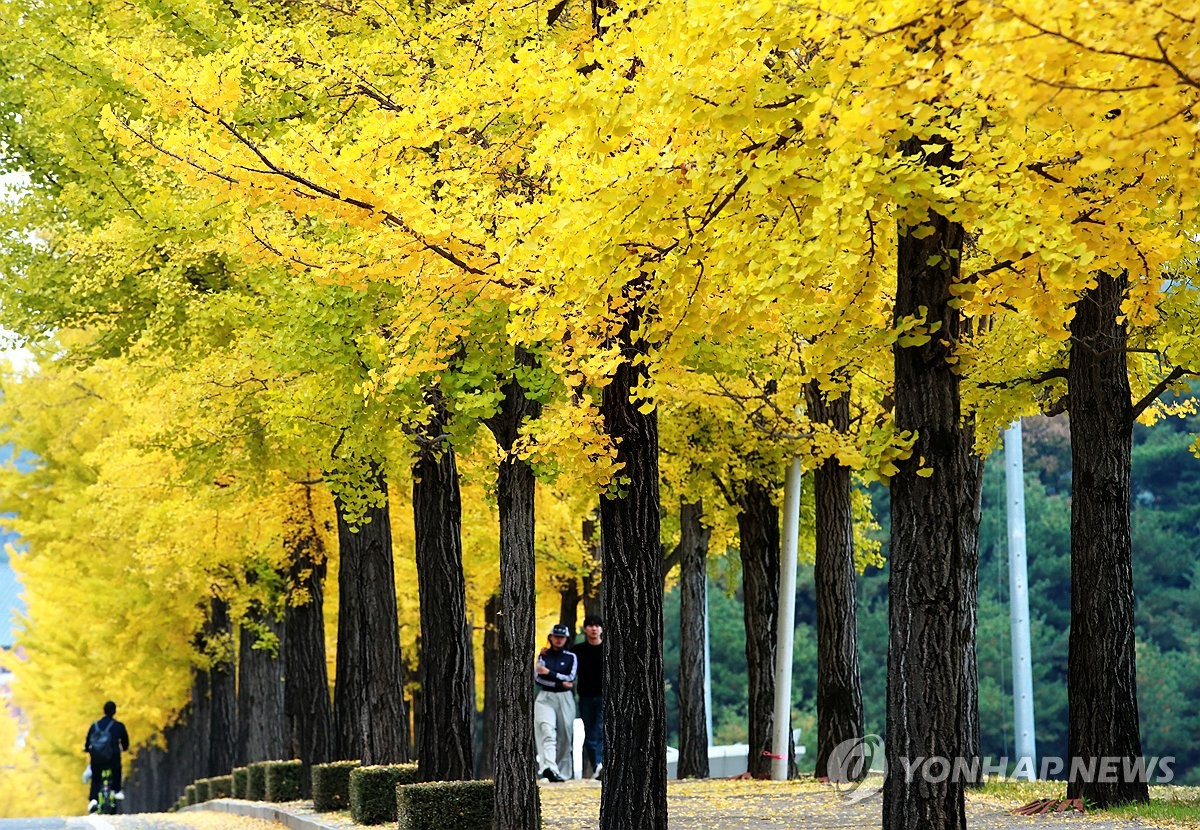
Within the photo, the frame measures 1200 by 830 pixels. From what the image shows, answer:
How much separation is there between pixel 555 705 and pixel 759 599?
12.7 ft

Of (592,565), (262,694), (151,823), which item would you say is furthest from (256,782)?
(262,694)

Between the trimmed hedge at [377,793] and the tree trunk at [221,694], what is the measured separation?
1914 centimetres

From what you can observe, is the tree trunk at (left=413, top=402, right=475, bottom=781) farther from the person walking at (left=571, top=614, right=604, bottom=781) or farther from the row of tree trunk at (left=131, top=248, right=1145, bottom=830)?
the person walking at (left=571, top=614, right=604, bottom=781)

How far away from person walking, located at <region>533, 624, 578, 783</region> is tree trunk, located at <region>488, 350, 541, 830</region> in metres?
6.52

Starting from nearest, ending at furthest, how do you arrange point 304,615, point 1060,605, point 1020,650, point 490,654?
point 1020,650, point 304,615, point 490,654, point 1060,605

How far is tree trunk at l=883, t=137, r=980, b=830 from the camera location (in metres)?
8.12

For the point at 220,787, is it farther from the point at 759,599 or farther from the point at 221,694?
the point at 759,599

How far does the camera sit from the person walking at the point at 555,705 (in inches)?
752

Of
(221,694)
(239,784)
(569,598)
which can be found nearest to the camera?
(239,784)

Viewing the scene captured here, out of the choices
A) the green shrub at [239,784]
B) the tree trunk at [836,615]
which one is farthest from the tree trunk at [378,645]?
the green shrub at [239,784]

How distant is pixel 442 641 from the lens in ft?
A: 44.0

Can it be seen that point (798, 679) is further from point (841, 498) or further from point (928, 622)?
point (928, 622)

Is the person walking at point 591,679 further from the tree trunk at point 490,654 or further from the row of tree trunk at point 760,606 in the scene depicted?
the tree trunk at point 490,654

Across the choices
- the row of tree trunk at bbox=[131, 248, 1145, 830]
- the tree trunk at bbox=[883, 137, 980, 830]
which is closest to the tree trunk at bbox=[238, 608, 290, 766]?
the row of tree trunk at bbox=[131, 248, 1145, 830]
